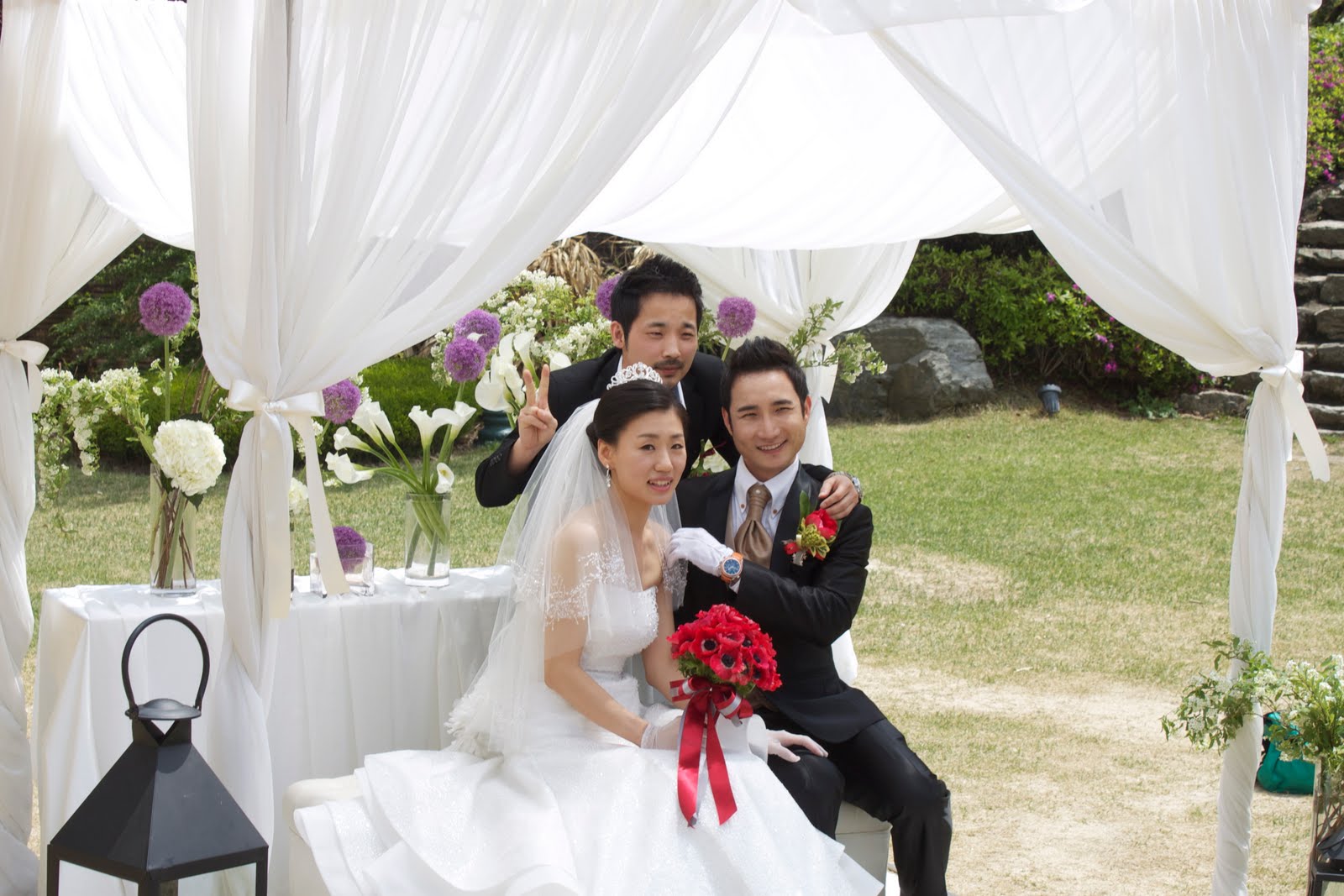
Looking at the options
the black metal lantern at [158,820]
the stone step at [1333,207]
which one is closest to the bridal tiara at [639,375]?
the black metal lantern at [158,820]

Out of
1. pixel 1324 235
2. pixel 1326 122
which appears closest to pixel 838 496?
pixel 1324 235

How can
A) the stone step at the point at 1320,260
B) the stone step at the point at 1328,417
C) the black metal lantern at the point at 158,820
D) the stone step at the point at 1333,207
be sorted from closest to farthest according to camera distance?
the black metal lantern at the point at 158,820 < the stone step at the point at 1328,417 < the stone step at the point at 1320,260 < the stone step at the point at 1333,207

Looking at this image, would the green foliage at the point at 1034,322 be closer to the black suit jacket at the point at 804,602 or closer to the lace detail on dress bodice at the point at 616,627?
the black suit jacket at the point at 804,602

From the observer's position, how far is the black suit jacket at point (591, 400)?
4230mm

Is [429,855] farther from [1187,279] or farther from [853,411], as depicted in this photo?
[853,411]

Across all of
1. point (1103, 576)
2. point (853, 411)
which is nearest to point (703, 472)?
point (1103, 576)

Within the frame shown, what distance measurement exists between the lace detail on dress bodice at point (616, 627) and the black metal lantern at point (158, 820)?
1299 mm

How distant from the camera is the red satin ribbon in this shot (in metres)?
3.37

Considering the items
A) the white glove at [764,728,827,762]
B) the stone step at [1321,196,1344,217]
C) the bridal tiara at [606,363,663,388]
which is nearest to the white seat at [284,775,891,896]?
the white glove at [764,728,827,762]

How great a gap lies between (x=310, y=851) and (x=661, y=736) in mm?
883

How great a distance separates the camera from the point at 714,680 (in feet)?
11.3

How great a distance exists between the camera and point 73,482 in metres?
11.8

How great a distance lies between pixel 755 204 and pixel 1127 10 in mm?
1399

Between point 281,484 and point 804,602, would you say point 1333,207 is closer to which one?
point 804,602
